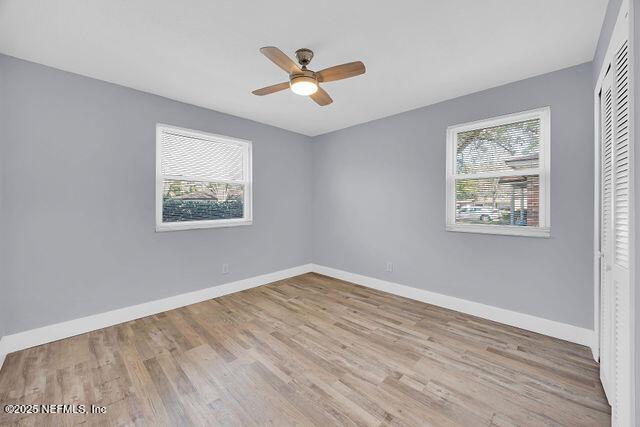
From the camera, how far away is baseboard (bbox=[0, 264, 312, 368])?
2295mm

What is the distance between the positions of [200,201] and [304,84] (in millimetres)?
2269

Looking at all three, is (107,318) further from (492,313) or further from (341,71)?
(492,313)

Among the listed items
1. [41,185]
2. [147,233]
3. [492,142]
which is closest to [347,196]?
[492,142]

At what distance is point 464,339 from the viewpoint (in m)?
2.51

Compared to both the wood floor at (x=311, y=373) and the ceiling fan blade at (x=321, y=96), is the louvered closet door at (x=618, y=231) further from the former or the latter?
the ceiling fan blade at (x=321, y=96)

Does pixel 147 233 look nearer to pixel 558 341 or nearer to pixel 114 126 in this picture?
pixel 114 126

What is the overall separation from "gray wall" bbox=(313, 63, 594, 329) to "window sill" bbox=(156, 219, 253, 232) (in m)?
1.57

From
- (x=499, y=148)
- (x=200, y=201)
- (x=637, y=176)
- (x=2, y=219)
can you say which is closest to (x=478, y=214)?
(x=499, y=148)

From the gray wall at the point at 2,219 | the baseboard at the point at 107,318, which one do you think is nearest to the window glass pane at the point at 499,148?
the baseboard at the point at 107,318

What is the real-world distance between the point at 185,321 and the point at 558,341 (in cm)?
377

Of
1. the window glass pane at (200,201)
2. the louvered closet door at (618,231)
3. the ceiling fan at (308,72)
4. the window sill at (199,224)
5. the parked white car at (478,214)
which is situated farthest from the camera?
the window glass pane at (200,201)

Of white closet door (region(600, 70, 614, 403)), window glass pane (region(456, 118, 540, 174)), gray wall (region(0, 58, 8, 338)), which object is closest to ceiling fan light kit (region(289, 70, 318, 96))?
white closet door (region(600, 70, 614, 403))

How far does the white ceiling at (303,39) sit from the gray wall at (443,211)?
334 mm

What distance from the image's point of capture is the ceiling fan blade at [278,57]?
1.74 m
